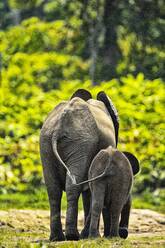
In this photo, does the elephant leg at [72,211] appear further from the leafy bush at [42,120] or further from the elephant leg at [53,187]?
the leafy bush at [42,120]

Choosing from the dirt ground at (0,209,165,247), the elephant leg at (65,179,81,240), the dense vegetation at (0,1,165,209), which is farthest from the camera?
the dense vegetation at (0,1,165,209)

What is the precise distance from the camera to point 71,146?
30.3 feet

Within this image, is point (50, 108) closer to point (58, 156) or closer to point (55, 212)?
point (55, 212)

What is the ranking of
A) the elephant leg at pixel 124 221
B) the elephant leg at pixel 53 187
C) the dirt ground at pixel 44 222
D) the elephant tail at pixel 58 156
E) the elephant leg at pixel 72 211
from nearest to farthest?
the elephant tail at pixel 58 156 → the elephant leg at pixel 72 211 → the elephant leg at pixel 53 187 → the elephant leg at pixel 124 221 → the dirt ground at pixel 44 222

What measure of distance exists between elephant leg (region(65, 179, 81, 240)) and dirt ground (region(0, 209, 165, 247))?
1.49 meters

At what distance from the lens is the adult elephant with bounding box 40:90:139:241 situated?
30.1ft

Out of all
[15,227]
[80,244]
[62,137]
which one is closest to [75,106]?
[62,137]

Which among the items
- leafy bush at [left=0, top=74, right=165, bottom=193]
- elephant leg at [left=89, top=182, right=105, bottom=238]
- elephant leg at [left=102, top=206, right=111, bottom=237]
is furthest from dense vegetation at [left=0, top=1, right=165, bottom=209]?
elephant leg at [left=89, top=182, right=105, bottom=238]

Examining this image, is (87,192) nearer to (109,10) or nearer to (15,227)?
(15,227)

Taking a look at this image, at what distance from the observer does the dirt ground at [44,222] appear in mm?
11477

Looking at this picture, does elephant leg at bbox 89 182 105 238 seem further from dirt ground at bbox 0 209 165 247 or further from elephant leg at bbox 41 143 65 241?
dirt ground at bbox 0 209 165 247

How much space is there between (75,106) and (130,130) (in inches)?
301

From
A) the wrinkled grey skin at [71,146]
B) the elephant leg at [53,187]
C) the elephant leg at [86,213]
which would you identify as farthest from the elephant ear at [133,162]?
the elephant leg at [53,187]

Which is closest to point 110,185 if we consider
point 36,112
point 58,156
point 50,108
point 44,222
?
point 58,156
